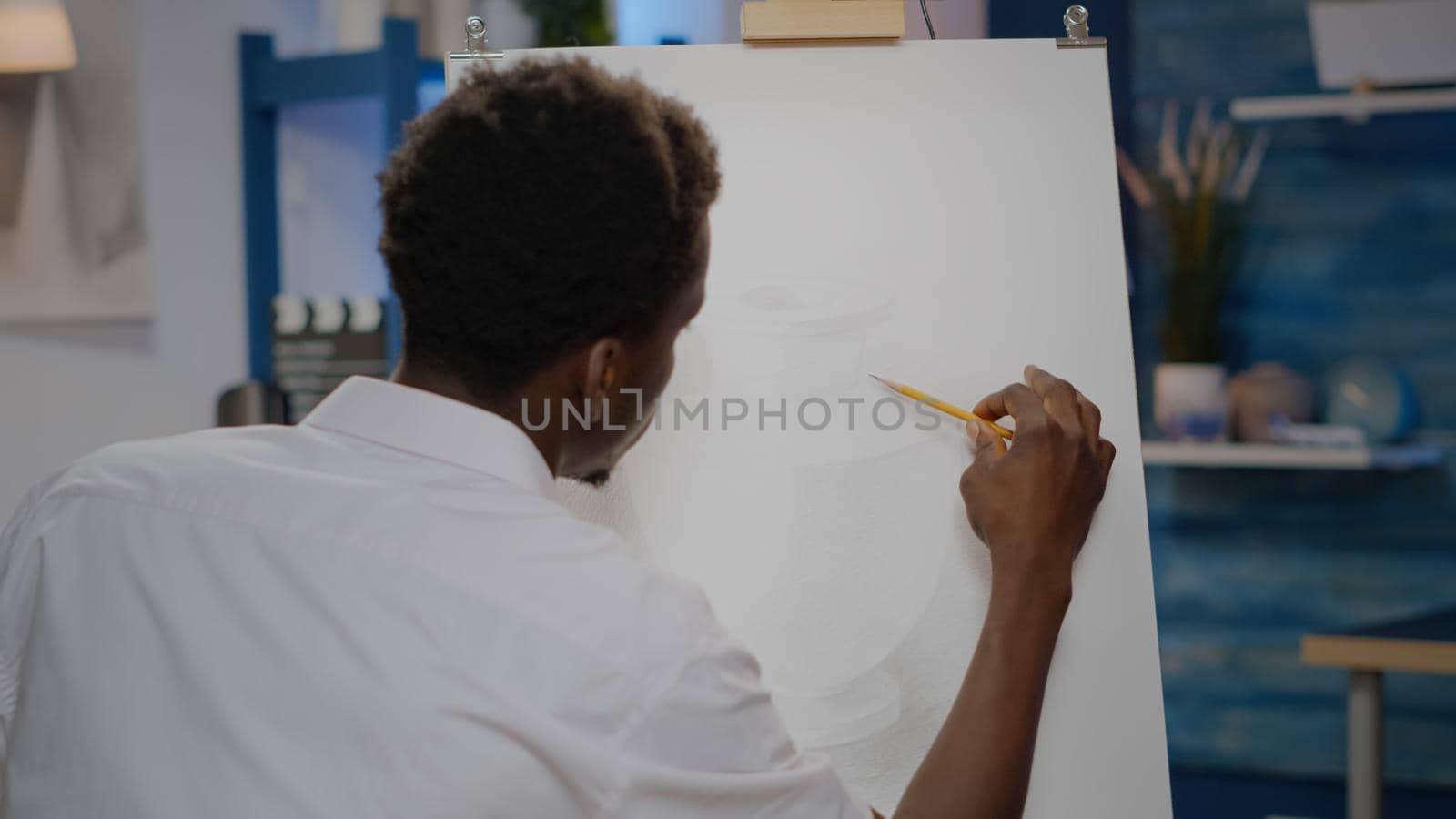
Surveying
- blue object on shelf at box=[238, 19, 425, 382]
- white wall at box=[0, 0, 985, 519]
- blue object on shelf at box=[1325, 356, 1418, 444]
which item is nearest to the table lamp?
white wall at box=[0, 0, 985, 519]

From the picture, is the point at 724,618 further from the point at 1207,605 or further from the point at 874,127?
the point at 1207,605

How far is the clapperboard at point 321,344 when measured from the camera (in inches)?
95.0

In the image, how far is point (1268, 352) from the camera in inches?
109

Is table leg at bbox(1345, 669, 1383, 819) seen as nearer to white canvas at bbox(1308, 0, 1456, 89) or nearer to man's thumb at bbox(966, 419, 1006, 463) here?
man's thumb at bbox(966, 419, 1006, 463)

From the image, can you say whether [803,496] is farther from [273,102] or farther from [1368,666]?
[273,102]

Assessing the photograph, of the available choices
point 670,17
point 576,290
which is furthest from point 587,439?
point 670,17

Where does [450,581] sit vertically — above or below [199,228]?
below

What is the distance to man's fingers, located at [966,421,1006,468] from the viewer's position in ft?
3.41

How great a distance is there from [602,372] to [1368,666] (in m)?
1.47

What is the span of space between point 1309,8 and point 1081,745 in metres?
2.19

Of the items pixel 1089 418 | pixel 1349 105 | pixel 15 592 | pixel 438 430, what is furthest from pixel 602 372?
pixel 1349 105

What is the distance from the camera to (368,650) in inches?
25.0

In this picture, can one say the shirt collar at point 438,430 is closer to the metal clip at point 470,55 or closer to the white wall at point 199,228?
the metal clip at point 470,55

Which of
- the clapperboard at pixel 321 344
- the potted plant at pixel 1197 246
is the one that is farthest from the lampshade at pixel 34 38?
the potted plant at pixel 1197 246
